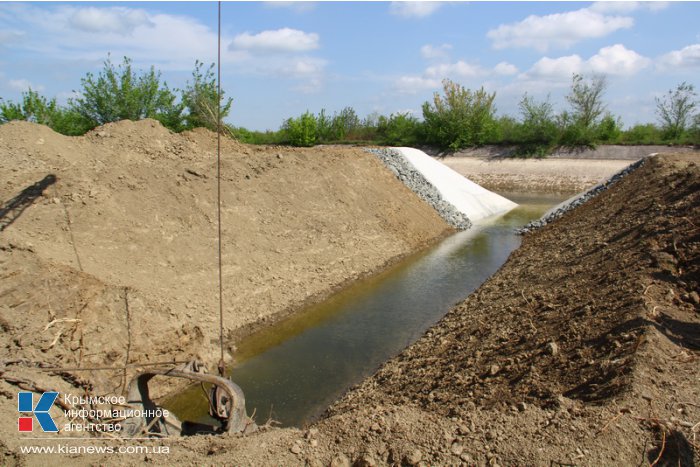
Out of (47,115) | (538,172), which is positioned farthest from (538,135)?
(47,115)

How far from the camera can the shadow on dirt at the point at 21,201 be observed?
37.1 ft

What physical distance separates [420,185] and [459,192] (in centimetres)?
274

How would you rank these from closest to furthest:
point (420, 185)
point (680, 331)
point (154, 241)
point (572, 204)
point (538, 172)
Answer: point (680, 331) < point (154, 241) < point (572, 204) < point (420, 185) < point (538, 172)

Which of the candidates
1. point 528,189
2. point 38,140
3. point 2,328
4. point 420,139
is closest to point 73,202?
point 38,140

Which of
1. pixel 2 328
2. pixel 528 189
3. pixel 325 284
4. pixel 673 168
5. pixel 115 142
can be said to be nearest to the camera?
pixel 2 328

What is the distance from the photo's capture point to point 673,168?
58.2ft

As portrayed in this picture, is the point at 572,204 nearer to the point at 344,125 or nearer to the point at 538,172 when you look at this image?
the point at 538,172

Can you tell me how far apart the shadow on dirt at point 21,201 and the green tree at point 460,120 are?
36.4 meters

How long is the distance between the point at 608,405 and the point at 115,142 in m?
16.2

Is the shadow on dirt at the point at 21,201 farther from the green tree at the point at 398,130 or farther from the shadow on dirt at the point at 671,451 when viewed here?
the green tree at the point at 398,130

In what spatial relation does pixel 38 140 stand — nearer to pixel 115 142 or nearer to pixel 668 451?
pixel 115 142

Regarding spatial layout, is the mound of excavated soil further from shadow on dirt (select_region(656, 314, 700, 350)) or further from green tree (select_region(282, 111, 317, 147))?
green tree (select_region(282, 111, 317, 147))

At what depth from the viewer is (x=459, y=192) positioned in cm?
2698

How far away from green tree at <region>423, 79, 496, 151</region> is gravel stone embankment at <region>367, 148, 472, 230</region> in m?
18.6
